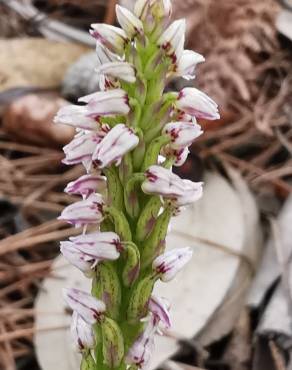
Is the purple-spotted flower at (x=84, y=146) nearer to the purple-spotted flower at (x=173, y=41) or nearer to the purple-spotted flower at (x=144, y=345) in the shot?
the purple-spotted flower at (x=173, y=41)

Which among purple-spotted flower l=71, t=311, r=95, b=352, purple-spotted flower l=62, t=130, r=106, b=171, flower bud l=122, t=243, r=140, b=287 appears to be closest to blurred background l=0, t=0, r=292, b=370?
purple-spotted flower l=71, t=311, r=95, b=352

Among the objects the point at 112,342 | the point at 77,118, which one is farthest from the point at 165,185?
the point at 112,342

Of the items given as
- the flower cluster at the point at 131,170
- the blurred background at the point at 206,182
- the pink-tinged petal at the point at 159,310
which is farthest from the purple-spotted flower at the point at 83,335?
the blurred background at the point at 206,182

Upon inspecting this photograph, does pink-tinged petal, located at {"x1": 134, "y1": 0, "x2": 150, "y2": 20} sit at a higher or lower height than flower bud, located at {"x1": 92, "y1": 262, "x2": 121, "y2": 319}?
higher

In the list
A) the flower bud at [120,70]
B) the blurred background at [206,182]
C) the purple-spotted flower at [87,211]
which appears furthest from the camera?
the blurred background at [206,182]

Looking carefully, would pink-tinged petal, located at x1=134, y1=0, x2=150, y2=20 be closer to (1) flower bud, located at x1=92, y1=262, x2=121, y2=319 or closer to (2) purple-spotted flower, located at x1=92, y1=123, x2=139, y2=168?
(2) purple-spotted flower, located at x1=92, y1=123, x2=139, y2=168

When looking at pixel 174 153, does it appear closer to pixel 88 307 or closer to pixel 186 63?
pixel 186 63
